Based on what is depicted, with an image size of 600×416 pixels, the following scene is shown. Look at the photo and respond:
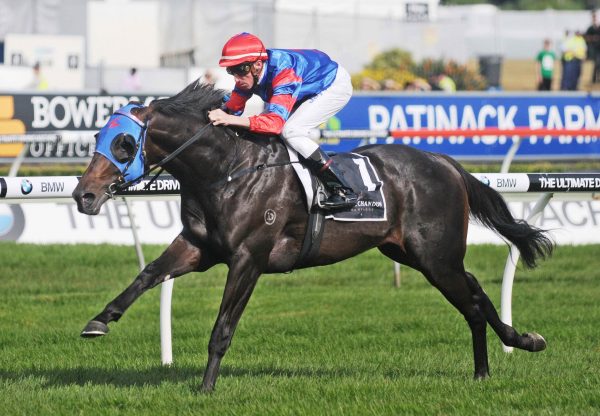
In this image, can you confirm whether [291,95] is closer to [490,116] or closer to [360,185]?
[360,185]

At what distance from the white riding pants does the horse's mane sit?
0.42 m

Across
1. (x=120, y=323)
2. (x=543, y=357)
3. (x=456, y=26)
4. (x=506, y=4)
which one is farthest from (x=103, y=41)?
(x=506, y=4)

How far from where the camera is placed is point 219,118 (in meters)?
6.44

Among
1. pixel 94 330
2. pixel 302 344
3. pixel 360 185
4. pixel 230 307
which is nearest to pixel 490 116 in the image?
pixel 302 344

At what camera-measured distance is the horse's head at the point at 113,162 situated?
6.12 m

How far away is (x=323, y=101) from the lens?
684cm

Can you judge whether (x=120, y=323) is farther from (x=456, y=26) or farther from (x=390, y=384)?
(x=456, y=26)

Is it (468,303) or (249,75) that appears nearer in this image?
(249,75)

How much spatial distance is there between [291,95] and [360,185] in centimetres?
66

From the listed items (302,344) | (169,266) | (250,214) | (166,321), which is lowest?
(302,344)

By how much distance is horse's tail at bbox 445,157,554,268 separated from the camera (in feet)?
24.0

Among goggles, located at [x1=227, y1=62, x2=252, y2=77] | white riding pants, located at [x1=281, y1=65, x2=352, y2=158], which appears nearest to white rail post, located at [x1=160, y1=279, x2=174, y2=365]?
white riding pants, located at [x1=281, y1=65, x2=352, y2=158]

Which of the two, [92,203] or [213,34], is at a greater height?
[92,203]

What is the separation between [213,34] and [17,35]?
520 cm
